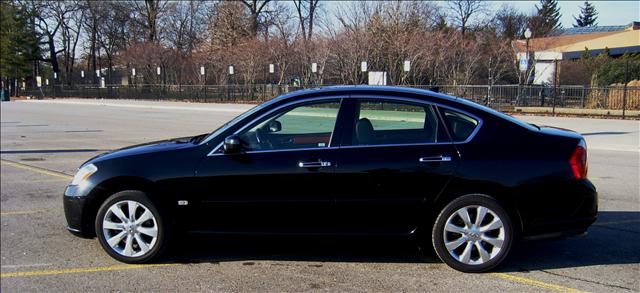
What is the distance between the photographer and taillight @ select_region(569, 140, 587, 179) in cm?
468

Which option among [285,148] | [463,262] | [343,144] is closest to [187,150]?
[285,148]

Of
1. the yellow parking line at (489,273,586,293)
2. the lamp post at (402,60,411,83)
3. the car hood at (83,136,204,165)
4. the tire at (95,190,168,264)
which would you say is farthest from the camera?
the lamp post at (402,60,411,83)

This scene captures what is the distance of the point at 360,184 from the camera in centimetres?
461

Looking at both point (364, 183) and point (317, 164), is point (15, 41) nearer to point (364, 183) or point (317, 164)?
point (317, 164)

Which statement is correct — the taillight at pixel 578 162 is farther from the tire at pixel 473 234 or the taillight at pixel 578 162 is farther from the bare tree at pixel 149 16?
the bare tree at pixel 149 16

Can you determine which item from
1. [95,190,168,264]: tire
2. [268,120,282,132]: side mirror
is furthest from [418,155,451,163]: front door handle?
[95,190,168,264]: tire

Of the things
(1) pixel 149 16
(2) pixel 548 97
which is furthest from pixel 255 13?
(2) pixel 548 97

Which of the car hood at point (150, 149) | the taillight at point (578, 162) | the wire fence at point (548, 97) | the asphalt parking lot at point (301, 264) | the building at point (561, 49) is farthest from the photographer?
the building at point (561, 49)

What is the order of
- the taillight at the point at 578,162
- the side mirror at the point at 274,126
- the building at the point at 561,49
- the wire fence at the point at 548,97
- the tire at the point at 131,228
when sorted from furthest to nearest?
the building at the point at 561,49 → the wire fence at the point at 548,97 → the side mirror at the point at 274,126 → the tire at the point at 131,228 → the taillight at the point at 578,162

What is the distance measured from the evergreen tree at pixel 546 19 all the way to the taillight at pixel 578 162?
208 ft

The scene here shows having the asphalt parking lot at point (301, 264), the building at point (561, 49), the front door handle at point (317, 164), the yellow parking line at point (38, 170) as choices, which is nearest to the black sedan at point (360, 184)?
the front door handle at point (317, 164)

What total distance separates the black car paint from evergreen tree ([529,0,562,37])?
2509 inches

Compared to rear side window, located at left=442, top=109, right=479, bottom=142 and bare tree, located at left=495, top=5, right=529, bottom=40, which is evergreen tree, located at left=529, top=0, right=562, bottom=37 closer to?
bare tree, located at left=495, top=5, right=529, bottom=40

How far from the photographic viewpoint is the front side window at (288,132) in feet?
15.8
